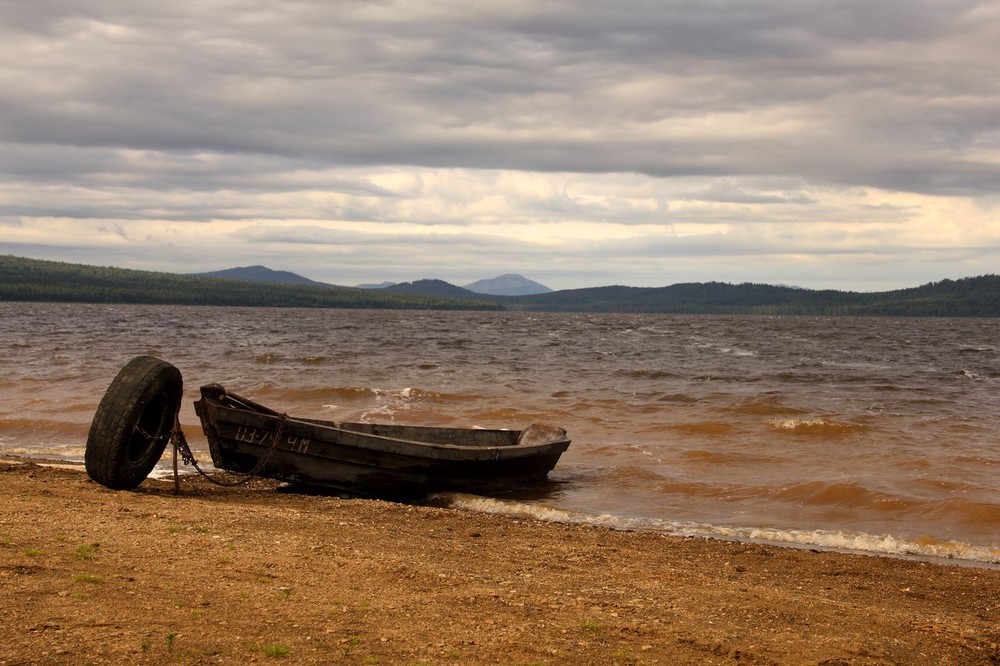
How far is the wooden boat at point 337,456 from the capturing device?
1352cm

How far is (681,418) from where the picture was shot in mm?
24531

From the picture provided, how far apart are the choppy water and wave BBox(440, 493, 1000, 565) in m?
0.04

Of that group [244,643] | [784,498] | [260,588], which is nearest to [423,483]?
[784,498]

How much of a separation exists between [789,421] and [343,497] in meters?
13.4

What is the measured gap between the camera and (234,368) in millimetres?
35969

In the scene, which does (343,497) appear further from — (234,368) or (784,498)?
(234,368)

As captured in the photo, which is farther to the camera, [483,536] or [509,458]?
[509,458]

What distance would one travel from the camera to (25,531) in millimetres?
8906

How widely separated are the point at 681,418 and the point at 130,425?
15.6 meters

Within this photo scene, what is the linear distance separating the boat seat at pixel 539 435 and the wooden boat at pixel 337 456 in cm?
139

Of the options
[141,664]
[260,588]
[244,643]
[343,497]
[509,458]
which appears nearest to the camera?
[141,664]

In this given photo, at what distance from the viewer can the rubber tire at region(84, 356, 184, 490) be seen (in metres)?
11.9

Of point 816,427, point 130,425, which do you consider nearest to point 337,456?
point 130,425

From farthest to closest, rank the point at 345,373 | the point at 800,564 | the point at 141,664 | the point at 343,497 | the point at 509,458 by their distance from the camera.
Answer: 1. the point at 345,373
2. the point at 509,458
3. the point at 343,497
4. the point at 800,564
5. the point at 141,664
